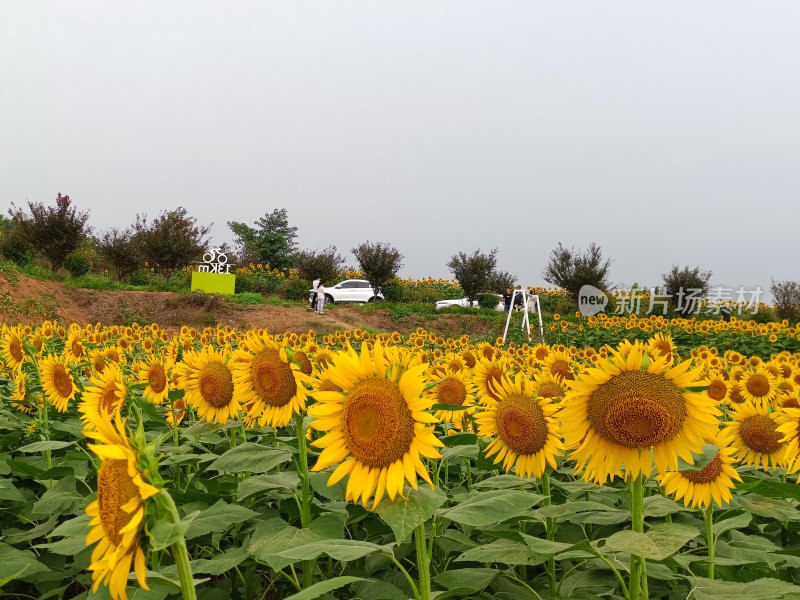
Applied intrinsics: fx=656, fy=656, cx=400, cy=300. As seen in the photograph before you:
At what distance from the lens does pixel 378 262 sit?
39.2 m

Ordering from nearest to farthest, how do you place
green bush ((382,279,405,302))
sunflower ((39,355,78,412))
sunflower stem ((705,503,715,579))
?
sunflower stem ((705,503,715,579))
sunflower ((39,355,78,412))
green bush ((382,279,405,302))

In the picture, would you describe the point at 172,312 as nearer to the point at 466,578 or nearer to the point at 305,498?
the point at 305,498

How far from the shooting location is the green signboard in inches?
1236

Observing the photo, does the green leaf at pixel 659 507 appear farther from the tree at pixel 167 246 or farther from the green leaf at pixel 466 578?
the tree at pixel 167 246

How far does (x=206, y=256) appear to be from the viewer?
3819 cm

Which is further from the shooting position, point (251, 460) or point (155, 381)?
point (155, 381)

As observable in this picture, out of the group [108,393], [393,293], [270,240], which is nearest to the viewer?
[108,393]

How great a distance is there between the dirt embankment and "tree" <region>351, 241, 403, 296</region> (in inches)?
402

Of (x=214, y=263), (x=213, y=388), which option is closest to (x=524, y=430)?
(x=213, y=388)

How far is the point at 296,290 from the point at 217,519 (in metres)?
36.2

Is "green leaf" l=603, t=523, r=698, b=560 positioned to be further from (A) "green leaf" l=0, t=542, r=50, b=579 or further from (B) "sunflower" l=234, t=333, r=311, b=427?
(A) "green leaf" l=0, t=542, r=50, b=579

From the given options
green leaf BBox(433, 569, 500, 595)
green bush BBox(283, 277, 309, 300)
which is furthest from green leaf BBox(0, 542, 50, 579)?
green bush BBox(283, 277, 309, 300)

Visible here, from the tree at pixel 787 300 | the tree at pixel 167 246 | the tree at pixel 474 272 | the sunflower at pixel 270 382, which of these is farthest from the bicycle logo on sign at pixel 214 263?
the sunflower at pixel 270 382

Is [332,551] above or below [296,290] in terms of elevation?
below
